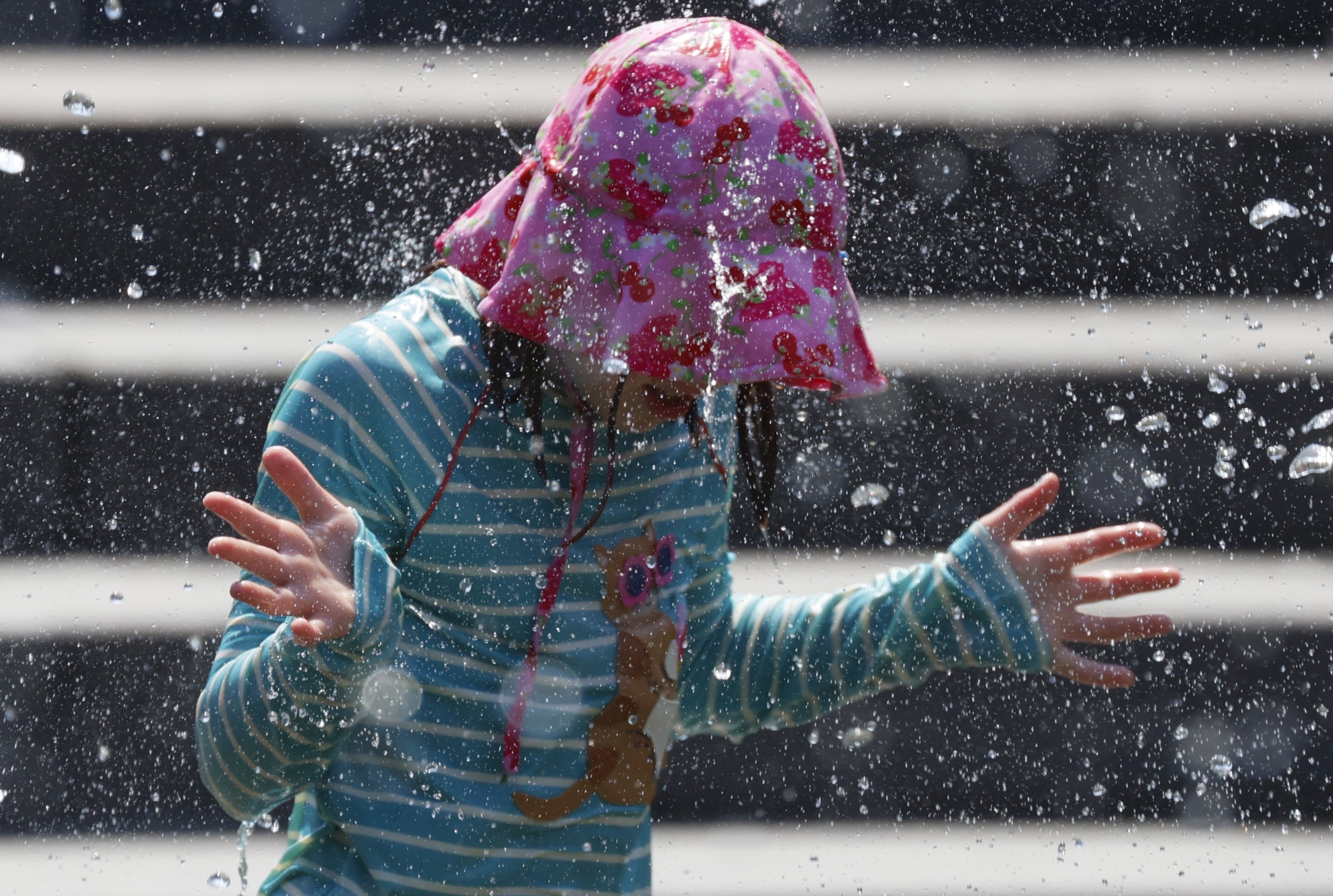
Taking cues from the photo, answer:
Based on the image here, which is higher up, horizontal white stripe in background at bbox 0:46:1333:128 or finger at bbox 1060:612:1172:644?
horizontal white stripe in background at bbox 0:46:1333:128

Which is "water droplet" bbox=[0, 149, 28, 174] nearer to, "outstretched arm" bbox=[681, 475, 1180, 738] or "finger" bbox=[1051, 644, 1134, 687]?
"outstretched arm" bbox=[681, 475, 1180, 738]

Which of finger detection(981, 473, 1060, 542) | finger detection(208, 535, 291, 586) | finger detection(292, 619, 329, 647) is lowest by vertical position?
finger detection(981, 473, 1060, 542)

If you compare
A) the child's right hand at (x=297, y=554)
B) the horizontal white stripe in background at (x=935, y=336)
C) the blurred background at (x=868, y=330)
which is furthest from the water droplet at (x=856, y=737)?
the child's right hand at (x=297, y=554)

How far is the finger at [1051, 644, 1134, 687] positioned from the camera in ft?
5.31

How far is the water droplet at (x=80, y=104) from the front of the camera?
94.1 inches

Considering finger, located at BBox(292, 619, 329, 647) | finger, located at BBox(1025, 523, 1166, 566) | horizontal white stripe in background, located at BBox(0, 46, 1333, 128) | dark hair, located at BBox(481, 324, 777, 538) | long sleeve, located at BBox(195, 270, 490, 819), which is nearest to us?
finger, located at BBox(292, 619, 329, 647)

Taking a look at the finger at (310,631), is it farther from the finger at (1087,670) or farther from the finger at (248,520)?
the finger at (1087,670)

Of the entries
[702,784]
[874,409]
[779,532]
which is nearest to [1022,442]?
[874,409]

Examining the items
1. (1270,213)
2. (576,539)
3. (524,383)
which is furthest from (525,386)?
(1270,213)

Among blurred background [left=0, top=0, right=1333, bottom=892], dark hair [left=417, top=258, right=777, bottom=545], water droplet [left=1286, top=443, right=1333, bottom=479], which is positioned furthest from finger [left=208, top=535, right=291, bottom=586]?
water droplet [left=1286, top=443, right=1333, bottom=479]

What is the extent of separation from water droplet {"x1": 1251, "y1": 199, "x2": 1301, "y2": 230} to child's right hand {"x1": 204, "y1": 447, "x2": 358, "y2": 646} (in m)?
1.95

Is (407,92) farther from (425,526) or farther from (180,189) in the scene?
(425,526)

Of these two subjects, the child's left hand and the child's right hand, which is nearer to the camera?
the child's right hand

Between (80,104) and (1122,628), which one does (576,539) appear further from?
(80,104)
